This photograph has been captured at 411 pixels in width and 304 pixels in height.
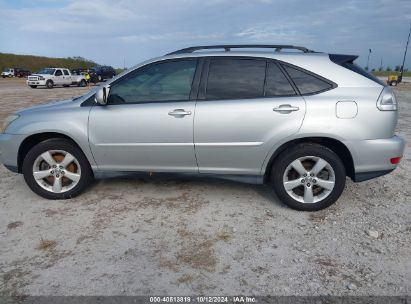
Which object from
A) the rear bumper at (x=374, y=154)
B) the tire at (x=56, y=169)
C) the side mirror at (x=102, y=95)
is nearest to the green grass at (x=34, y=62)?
the tire at (x=56, y=169)

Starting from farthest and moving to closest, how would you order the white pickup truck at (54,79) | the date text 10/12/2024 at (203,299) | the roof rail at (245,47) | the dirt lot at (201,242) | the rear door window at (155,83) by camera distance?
the white pickup truck at (54,79), the roof rail at (245,47), the rear door window at (155,83), the dirt lot at (201,242), the date text 10/12/2024 at (203,299)

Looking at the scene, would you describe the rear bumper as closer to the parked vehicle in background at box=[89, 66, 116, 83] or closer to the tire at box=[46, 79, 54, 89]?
the tire at box=[46, 79, 54, 89]

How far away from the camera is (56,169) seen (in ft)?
12.6

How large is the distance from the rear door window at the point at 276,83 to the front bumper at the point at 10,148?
2.86 metres

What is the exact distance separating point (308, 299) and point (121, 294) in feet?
4.33

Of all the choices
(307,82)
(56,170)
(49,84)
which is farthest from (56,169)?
(49,84)

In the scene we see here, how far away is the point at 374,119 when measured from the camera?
10.7 ft

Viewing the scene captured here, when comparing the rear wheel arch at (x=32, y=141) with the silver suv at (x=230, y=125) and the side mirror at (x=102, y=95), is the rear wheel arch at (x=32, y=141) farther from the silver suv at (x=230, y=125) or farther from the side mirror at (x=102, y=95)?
the side mirror at (x=102, y=95)

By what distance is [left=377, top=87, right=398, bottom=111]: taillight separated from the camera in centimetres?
327

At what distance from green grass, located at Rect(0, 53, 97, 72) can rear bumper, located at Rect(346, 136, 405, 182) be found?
62.5m

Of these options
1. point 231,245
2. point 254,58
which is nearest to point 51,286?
point 231,245

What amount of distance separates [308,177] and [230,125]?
3.30 feet

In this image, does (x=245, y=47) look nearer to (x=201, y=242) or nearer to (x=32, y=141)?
(x=201, y=242)

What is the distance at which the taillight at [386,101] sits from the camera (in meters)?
3.27
